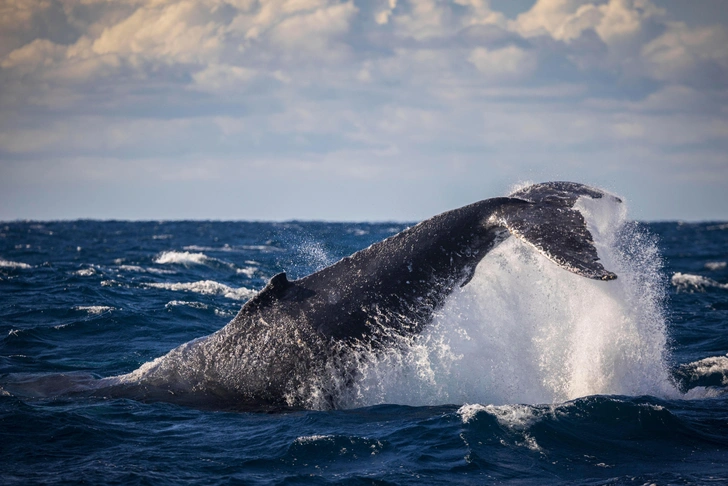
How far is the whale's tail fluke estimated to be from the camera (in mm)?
6621

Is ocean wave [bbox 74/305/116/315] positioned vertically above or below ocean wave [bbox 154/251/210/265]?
below

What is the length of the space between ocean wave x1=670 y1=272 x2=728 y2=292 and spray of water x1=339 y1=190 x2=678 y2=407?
16.7m

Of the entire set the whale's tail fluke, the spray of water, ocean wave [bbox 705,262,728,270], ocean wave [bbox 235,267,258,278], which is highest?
the whale's tail fluke

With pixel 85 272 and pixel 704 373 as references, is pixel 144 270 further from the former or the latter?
pixel 704 373

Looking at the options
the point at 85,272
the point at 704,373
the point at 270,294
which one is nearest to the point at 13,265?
the point at 85,272

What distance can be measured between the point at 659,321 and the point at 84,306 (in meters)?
12.6

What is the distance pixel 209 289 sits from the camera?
2089 centimetres

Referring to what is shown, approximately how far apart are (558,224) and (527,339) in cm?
212

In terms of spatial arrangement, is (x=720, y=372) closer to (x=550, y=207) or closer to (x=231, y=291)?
(x=550, y=207)

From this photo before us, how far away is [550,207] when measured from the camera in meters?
7.46

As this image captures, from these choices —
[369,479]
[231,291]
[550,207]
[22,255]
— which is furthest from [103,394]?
[22,255]

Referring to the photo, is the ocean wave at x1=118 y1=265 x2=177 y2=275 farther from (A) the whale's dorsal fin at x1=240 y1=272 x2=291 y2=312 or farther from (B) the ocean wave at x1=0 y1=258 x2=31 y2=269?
(A) the whale's dorsal fin at x1=240 y1=272 x2=291 y2=312

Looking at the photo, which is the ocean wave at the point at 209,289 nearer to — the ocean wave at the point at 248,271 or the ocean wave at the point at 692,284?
the ocean wave at the point at 248,271

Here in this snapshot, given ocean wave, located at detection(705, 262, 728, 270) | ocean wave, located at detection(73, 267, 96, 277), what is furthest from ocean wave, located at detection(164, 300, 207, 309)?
ocean wave, located at detection(705, 262, 728, 270)
